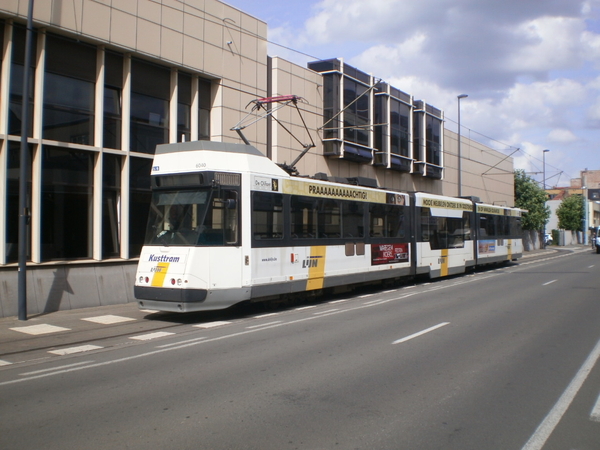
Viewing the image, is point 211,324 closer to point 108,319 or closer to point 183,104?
point 108,319

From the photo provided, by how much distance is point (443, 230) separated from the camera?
20.9 metres

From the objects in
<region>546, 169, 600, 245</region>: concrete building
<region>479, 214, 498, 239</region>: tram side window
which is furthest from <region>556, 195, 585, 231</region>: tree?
<region>479, 214, 498, 239</region>: tram side window

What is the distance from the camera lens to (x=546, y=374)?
277 inches

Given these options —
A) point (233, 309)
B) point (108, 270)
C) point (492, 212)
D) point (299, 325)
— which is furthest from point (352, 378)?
point (492, 212)

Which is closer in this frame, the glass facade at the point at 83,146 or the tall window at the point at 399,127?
the glass facade at the point at 83,146

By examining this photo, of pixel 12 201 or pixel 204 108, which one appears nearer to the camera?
pixel 12 201

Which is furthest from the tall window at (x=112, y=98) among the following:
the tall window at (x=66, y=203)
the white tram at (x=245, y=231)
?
the white tram at (x=245, y=231)

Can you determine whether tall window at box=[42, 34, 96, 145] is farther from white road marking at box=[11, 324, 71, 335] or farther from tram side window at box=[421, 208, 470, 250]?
tram side window at box=[421, 208, 470, 250]

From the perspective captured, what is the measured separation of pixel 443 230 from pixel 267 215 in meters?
10.6

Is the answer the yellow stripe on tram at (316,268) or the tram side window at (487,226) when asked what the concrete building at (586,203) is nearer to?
the tram side window at (487,226)

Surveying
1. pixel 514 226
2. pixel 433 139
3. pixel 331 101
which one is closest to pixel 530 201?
pixel 433 139

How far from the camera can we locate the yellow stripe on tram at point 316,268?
13.8 m

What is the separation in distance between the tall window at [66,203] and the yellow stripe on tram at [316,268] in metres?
6.27

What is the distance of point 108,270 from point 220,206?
5.50 meters
